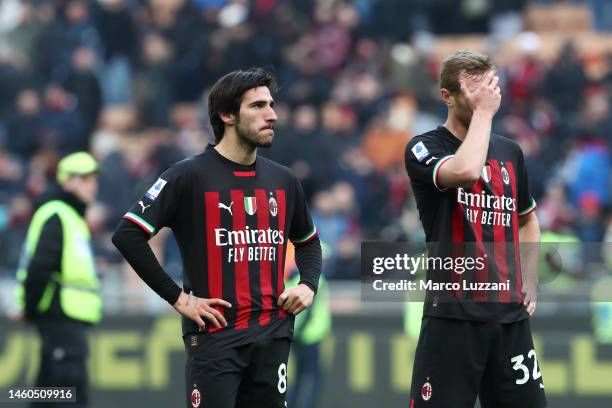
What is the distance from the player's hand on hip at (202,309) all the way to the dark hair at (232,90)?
0.90 metres

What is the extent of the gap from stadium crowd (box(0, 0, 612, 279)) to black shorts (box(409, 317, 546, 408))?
22.3ft

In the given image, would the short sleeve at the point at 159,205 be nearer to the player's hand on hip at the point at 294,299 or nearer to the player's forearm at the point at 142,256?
the player's forearm at the point at 142,256

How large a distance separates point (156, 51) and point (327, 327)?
6886 mm

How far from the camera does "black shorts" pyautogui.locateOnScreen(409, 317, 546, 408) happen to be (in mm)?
6434

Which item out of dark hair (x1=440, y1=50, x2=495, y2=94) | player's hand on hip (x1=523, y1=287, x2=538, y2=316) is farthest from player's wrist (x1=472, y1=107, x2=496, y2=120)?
player's hand on hip (x1=523, y1=287, x2=538, y2=316)

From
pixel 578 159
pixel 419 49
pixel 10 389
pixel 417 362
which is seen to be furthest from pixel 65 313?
pixel 419 49

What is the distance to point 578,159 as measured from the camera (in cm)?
1549

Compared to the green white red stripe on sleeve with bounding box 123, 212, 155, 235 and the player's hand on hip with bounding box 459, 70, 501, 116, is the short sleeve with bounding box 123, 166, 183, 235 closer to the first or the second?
the green white red stripe on sleeve with bounding box 123, 212, 155, 235

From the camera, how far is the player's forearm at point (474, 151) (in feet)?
20.4

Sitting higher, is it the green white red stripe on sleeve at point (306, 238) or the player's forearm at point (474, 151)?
the player's forearm at point (474, 151)

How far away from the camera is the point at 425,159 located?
21.3 ft

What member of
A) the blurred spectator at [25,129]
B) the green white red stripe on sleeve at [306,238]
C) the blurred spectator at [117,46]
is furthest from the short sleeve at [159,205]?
the blurred spectator at [117,46]

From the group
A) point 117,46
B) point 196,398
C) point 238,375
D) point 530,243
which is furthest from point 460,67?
point 117,46

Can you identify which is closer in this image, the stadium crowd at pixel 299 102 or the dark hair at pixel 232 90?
the dark hair at pixel 232 90
